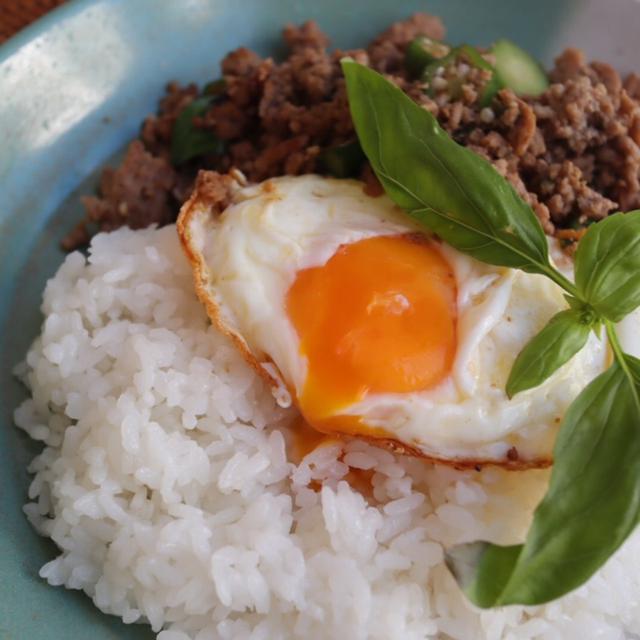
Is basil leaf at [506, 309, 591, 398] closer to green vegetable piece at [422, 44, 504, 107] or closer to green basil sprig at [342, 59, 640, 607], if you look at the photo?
green basil sprig at [342, 59, 640, 607]

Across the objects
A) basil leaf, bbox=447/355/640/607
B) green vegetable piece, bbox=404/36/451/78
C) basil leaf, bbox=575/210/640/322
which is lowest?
basil leaf, bbox=447/355/640/607

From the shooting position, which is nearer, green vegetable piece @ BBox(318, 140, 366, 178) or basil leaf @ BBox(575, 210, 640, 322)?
basil leaf @ BBox(575, 210, 640, 322)

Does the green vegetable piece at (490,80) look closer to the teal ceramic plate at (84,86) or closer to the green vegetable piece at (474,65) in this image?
the green vegetable piece at (474,65)

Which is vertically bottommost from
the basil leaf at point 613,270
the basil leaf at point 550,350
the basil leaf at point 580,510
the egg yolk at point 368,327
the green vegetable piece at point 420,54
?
the basil leaf at point 580,510

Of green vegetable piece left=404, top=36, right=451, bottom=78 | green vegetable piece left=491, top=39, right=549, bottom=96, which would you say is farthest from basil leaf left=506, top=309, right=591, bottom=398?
green vegetable piece left=404, top=36, right=451, bottom=78

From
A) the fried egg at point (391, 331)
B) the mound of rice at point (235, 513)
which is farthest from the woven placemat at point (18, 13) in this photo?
the fried egg at point (391, 331)

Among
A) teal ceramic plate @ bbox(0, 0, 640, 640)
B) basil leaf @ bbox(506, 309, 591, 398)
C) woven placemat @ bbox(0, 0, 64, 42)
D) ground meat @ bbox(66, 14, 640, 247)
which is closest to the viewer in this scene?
basil leaf @ bbox(506, 309, 591, 398)

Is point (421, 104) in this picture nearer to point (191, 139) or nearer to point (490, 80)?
point (490, 80)
